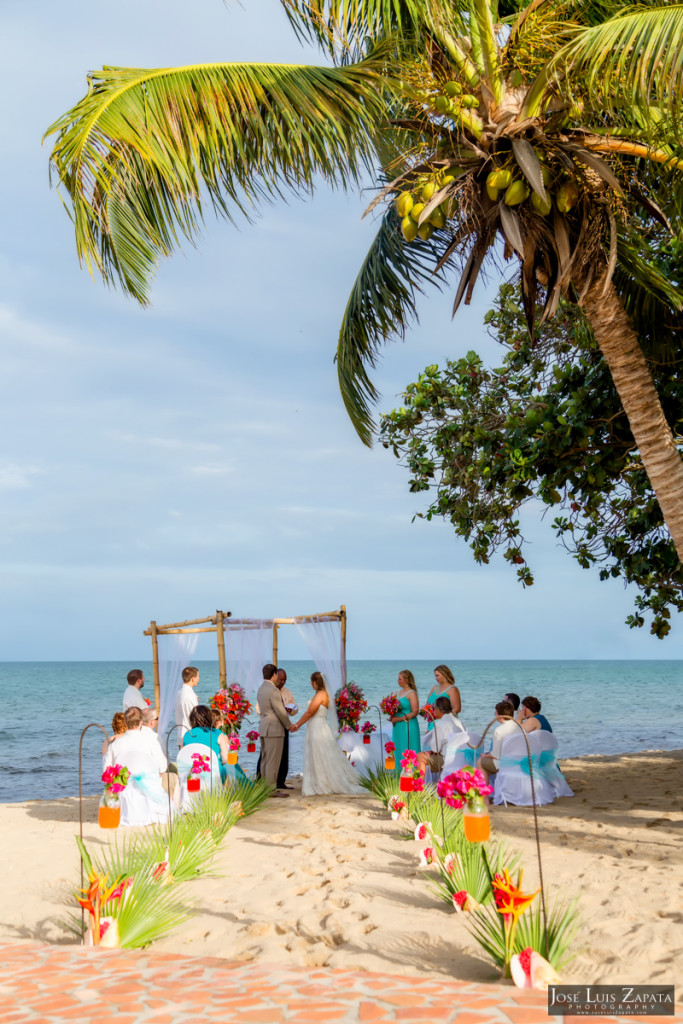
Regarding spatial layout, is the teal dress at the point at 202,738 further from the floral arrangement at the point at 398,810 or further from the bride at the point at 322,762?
the floral arrangement at the point at 398,810

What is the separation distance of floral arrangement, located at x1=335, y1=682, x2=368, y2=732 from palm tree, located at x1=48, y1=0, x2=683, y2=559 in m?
5.48

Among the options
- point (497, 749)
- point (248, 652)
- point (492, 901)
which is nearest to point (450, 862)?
point (492, 901)

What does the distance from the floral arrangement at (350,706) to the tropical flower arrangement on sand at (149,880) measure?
10.5 ft

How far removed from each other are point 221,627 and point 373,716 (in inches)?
1073

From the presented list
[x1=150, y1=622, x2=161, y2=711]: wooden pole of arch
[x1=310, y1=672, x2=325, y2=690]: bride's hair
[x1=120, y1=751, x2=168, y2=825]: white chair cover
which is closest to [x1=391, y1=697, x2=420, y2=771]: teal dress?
[x1=310, y1=672, x2=325, y2=690]: bride's hair

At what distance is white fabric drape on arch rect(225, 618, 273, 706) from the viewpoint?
1112 cm

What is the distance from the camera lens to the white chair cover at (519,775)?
8742 mm

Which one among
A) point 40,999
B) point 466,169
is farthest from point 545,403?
point 40,999

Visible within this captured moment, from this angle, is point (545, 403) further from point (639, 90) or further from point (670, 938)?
point (670, 938)

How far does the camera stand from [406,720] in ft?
32.7

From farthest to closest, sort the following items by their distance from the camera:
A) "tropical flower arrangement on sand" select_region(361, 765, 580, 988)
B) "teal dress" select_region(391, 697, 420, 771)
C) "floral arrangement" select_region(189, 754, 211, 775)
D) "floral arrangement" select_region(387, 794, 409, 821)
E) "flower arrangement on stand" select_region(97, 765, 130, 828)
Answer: "teal dress" select_region(391, 697, 420, 771) → "floral arrangement" select_region(387, 794, 409, 821) → "floral arrangement" select_region(189, 754, 211, 775) → "flower arrangement on stand" select_region(97, 765, 130, 828) → "tropical flower arrangement on sand" select_region(361, 765, 580, 988)

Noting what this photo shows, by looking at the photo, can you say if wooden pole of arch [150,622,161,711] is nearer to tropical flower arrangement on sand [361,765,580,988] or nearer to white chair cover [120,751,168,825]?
white chair cover [120,751,168,825]

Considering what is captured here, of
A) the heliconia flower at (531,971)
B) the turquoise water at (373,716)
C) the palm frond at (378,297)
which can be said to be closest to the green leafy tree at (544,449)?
the palm frond at (378,297)

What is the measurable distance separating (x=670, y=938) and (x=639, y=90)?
4839 millimetres
